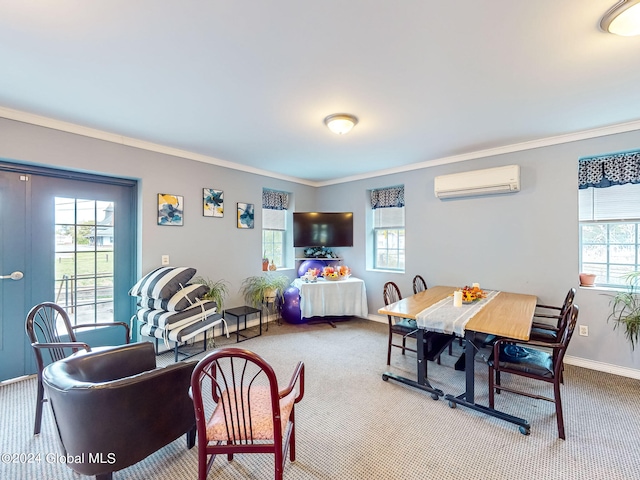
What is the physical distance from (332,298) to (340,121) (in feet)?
9.03

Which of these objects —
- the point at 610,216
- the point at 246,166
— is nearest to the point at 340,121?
the point at 246,166

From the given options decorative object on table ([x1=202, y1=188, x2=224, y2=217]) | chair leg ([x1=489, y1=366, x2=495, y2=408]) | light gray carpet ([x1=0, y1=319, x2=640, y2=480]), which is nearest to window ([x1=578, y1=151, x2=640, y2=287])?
light gray carpet ([x1=0, y1=319, x2=640, y2=480])

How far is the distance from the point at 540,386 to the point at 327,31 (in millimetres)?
3325

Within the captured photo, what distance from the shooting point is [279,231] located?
17.1ft

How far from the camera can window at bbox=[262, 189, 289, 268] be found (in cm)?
492

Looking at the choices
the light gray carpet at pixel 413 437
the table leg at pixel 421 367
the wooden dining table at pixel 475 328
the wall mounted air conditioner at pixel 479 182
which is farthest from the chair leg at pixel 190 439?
the wall mounted air conditioner at pixel 479 182

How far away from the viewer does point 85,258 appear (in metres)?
3.14

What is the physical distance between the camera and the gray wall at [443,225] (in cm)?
295

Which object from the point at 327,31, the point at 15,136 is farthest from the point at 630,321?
the point at 15,136

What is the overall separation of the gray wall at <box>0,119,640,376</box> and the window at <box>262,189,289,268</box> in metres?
0.27

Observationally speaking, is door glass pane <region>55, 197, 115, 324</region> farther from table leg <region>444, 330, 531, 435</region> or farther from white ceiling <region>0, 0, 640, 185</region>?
table leg <region>444, 330, 531, 435</region>

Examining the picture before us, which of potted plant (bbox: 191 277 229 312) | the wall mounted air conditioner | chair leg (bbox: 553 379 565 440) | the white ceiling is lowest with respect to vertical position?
chair leg (bbox: 553 379 565 440)

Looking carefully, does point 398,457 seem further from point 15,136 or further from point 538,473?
point 15,136

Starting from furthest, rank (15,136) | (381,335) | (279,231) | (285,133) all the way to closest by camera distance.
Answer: (279,231) → (381,335) → (285,133) → (15,136)
